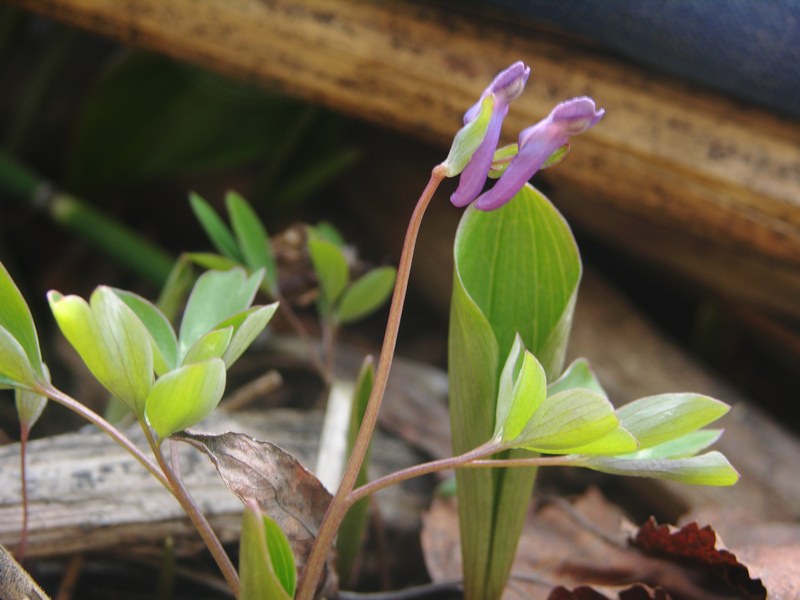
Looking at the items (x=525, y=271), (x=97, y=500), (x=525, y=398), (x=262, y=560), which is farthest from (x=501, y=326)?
(x=97, y=500)

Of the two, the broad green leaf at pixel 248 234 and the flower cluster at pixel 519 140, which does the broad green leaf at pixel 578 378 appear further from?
the broad green leaf at pixel 248 234

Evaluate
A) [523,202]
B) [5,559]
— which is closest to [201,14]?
[523,202]

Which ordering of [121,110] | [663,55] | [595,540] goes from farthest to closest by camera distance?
1. [121,110]
2. [663,55]
3. [595,540]

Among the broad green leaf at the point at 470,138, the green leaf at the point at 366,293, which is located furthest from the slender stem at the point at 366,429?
the green leaf at the point at 366,293

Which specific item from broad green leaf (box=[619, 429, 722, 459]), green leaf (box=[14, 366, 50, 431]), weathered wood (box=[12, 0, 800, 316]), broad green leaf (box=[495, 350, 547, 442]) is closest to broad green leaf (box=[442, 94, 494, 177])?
broad green leaf (box=[495, 350, 547, 442])

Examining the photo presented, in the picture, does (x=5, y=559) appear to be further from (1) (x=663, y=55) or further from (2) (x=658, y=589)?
(1) (x=663, y=55)

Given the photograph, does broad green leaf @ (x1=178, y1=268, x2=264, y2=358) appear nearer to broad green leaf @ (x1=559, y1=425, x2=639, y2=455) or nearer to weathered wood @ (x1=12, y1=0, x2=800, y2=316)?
broad green leaf @ (x1=559, y1=425, x2=639, y2=455)

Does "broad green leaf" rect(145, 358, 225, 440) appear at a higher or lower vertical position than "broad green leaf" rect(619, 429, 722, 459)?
lower
